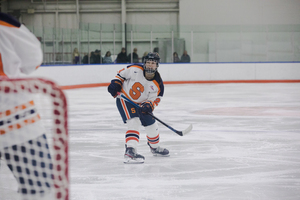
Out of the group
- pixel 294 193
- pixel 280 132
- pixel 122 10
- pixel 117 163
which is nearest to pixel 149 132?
pixel 117 163

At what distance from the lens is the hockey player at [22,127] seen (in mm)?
1422

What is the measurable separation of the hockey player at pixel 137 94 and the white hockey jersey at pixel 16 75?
1.78 metres

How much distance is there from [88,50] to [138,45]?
5.68 ft

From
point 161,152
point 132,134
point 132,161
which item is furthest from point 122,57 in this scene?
point 132,161

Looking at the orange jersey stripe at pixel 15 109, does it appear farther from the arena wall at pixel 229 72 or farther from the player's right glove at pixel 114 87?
the arena wall at pixel 229 72

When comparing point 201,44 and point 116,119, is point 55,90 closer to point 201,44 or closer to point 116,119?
point 116,119

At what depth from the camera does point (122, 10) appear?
1583 centimetres

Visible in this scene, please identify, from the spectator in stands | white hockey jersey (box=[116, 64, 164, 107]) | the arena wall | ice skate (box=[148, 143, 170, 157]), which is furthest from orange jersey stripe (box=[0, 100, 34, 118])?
the arena wall

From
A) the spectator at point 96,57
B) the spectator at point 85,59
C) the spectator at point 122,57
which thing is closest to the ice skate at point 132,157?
the spectator at point 85,59

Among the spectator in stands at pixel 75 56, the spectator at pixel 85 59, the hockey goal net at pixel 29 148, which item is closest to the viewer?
the hockey goal net at pixel 29 148

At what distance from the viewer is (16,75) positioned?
152 centimetres

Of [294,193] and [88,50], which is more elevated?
[88,50]

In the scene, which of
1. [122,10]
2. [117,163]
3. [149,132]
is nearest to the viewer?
[117,163]

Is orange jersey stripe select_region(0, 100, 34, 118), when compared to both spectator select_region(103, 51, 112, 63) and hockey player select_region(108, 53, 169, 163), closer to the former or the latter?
hockey player select_region(108, 53, 169, 163)
